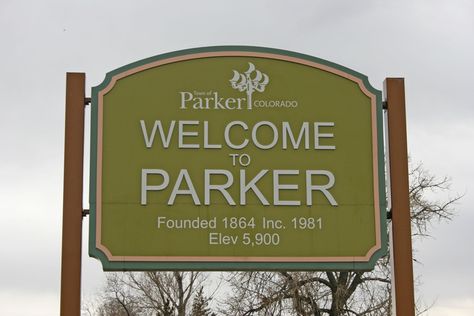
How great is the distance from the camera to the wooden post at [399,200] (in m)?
10.5

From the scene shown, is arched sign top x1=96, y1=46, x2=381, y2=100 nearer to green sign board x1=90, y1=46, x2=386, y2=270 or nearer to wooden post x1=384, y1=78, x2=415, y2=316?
green sign board x1=90, y1=46, x2=386, y2=270

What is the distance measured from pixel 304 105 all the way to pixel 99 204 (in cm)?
224

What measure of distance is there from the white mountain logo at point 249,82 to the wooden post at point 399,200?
50.1 inches

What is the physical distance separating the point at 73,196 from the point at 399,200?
319cm

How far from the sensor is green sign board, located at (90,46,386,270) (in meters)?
10.3

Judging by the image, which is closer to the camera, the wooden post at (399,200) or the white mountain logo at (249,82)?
the wooden post at (399,200)

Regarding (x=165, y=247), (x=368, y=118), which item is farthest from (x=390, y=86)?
(x=165, y=247)

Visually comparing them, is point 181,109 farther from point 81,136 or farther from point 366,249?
point 366,249

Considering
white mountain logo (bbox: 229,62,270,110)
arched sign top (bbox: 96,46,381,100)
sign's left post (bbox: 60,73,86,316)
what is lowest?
sign's left post (bbox: 60,73,86,316)

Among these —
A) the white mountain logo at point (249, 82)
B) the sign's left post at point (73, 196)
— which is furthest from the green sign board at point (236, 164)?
the sign's left post at point (73, 196)

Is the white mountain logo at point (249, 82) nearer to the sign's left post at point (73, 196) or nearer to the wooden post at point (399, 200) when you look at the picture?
the wooden post at point (399, 200)

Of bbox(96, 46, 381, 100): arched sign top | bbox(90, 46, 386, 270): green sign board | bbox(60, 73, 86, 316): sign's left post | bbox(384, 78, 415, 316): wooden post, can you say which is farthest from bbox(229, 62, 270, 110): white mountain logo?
bbox(60, 73, 86, 316): sign's left post

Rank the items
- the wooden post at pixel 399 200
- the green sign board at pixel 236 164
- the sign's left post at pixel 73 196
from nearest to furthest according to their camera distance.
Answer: the sign's left post at pixel 73 196 < the green sign board at pixel 236 164 < the wooden post at pixel 399 200

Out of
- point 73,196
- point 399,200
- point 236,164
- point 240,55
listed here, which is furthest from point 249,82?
point 73,196
